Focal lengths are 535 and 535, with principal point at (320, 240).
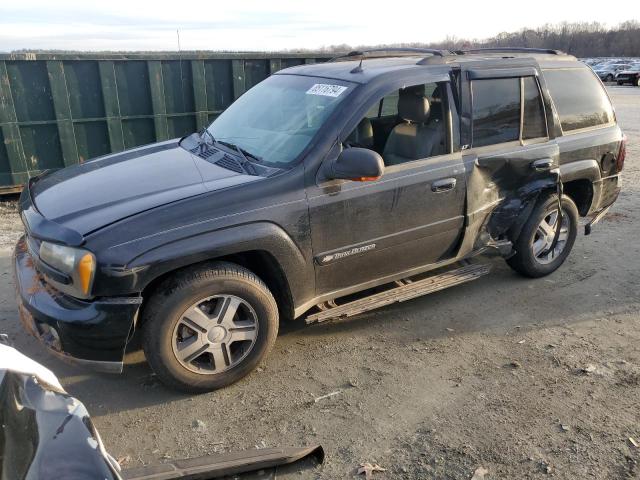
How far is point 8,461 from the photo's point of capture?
157 cm

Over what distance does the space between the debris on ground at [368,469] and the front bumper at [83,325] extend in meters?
1.43

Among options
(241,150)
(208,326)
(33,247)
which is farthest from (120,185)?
(208,326)

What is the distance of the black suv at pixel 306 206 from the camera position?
2.92m

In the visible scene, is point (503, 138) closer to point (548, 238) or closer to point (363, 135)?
point (548, 238)

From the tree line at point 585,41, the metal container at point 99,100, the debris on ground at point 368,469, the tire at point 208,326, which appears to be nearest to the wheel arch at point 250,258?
the tire at point 208,326

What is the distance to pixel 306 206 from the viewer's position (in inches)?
129

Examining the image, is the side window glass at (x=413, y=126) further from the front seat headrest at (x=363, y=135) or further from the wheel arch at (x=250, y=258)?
the wheel arch at (x=250, y=258)

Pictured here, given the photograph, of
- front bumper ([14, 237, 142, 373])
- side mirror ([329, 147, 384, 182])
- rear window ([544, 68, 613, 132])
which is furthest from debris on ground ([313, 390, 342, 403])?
rear window ([544, 68, 613, 132])

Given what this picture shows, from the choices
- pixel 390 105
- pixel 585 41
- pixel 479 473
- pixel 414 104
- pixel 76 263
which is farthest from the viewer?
pixel 585 41

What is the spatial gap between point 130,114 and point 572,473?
263 inches

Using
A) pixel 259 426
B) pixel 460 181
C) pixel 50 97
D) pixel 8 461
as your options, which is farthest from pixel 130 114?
pixel 8 461

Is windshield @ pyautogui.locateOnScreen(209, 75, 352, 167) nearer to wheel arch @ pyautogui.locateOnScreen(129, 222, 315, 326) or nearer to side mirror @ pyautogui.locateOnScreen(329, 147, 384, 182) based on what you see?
side mirror @ pyautogui.locateOnScreen(329, 147, 384, 182)

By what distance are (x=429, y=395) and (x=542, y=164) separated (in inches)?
87.5

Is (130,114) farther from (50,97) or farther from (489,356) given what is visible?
(489,356)
